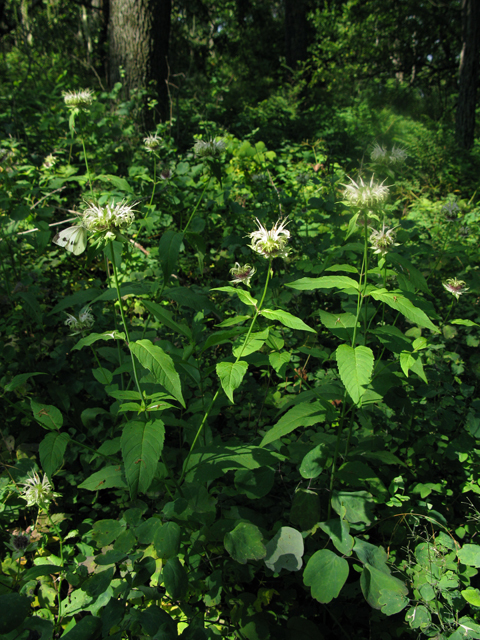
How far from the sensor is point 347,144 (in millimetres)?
7754

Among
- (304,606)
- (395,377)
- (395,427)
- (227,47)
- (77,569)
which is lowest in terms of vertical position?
(304,606)

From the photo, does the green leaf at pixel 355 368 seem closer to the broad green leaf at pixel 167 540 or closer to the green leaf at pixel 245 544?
the green leaf at pixel 245 544

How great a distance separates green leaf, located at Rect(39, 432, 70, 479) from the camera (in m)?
1.36

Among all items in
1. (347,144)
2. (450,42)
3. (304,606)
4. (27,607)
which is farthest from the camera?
(450,42)

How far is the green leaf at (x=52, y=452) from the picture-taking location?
1.36m

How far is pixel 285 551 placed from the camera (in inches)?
53.1

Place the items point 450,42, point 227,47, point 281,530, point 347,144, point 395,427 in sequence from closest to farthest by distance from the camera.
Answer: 1. point 281,530
2. point 395,427
3. point 347,144
4. point 450,42
5. point 227,47

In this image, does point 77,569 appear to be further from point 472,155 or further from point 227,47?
point 227,47

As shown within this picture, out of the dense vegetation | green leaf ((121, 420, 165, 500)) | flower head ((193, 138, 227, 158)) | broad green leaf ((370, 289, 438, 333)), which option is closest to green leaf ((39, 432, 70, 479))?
the dense vegetation

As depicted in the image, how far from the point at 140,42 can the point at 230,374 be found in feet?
18.7

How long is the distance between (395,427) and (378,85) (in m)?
17.8

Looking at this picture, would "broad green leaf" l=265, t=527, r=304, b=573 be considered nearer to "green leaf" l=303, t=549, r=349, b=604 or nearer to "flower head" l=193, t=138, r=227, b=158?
"green leaf" l=303, t=549, r=349, b=604

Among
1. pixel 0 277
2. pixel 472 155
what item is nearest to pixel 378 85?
pixel 472 155

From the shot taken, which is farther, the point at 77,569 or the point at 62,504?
the point at 62,504
